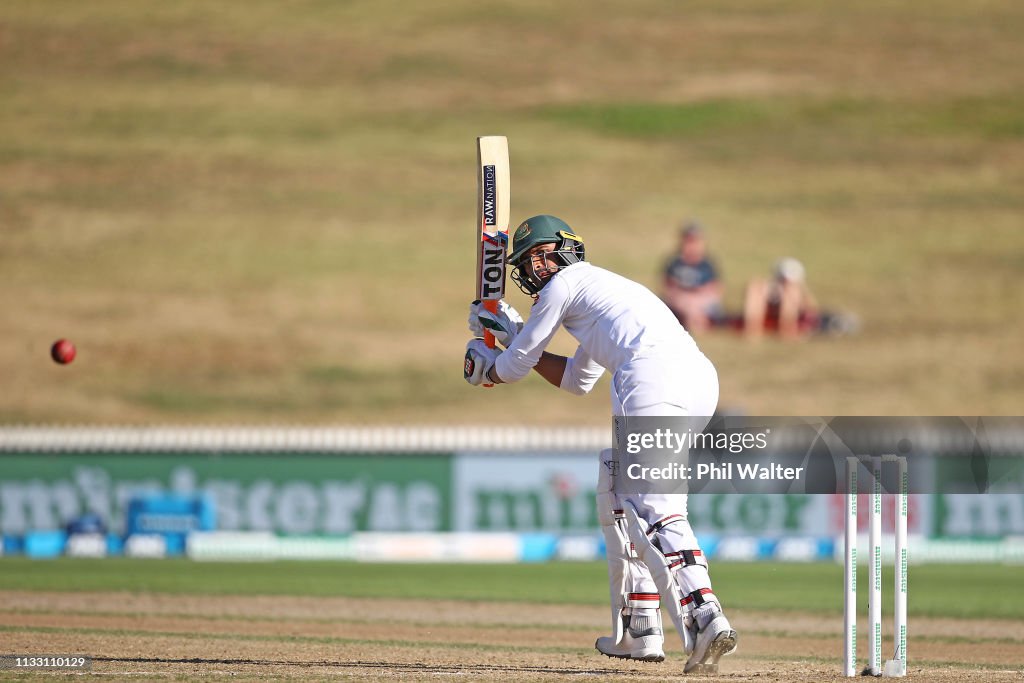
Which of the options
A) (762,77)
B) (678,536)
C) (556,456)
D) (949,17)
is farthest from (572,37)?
(678,536)

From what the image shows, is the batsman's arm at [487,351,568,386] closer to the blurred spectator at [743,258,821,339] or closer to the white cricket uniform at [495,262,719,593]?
the white cricket uniform at [495,262,719,593]

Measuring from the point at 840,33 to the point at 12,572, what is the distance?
124 feet

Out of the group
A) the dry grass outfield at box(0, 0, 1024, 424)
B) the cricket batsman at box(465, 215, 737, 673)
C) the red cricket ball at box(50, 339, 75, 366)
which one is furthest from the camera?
the dry grass outfield at box(0, 0, 1024, 424)

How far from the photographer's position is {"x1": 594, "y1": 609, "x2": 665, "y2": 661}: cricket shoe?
7.27m

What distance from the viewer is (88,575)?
14773 mm

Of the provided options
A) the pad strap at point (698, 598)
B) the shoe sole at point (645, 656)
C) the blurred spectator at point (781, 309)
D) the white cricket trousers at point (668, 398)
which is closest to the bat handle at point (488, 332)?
the white cricket trousers at point (668, 398)

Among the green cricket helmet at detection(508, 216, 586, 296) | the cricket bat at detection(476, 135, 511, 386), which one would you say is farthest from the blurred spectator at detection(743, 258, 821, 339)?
the green cricket helmet at detection(508, 216, 586, 296)

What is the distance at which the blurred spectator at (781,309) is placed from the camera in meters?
32.2

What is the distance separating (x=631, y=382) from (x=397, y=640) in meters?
2.81

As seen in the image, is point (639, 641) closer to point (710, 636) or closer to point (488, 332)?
point (710, 636)

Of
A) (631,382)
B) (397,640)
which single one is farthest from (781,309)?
(631,382)

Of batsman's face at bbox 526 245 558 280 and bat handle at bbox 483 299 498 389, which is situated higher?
batsman's face at bbox 526 245 558 280

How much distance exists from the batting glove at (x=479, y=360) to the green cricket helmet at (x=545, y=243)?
1.32ft

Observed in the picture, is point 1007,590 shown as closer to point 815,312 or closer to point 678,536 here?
point 678,536
